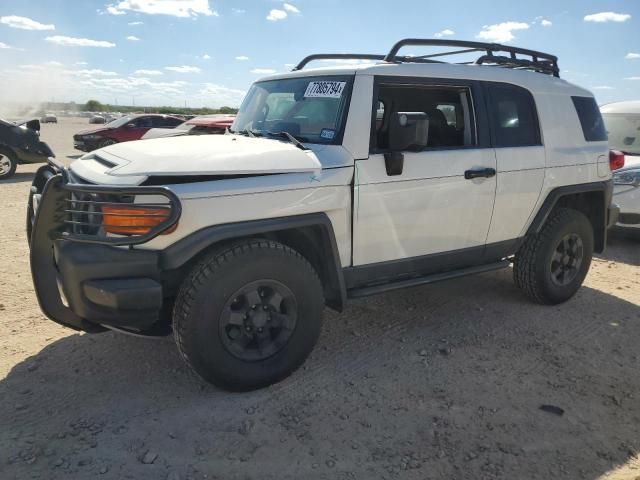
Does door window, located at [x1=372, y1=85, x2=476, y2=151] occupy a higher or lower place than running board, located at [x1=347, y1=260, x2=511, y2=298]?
higher

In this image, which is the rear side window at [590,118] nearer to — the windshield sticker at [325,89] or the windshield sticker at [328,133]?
the windshield sticker at [325,89]

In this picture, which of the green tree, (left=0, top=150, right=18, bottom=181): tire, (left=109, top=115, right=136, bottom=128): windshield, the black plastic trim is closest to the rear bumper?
the black plastic trim

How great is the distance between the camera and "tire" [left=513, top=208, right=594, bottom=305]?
4594 mm

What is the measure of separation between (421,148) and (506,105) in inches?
43.1

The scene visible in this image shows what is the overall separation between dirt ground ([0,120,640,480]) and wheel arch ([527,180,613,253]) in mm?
832

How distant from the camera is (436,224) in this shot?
382 cm

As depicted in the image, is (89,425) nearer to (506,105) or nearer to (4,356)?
(4,356)

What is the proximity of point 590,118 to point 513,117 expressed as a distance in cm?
105

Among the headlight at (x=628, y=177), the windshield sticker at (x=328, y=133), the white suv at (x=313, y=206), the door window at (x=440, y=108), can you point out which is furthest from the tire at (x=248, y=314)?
the headlight at (x=628, y=177)

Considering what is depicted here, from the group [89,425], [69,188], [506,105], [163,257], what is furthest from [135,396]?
[506,105]

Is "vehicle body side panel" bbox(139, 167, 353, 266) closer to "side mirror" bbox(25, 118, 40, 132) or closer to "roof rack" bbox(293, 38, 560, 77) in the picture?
"roof rack" bbox(293, 38, 560, 77)

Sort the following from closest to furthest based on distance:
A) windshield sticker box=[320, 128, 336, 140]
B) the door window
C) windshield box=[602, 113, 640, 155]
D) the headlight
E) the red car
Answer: windshield sticker box=[320, 128, 336, 140]
the door window
the headlight
windshield box=[602, 113, 640, 155]
the red car

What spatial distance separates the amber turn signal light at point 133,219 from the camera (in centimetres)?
273

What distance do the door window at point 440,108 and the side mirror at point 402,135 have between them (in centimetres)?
38
